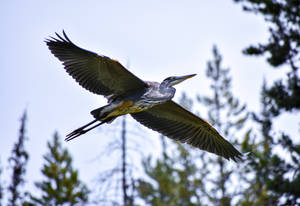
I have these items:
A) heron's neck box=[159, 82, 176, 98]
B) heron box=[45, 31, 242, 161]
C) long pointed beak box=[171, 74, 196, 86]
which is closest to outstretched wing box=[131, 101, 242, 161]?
heron box=[45, 31, 242, 161]

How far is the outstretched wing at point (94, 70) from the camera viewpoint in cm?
912

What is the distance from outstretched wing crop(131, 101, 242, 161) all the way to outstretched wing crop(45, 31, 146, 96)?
1111 millimetres

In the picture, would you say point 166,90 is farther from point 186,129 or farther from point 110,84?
point 186,129

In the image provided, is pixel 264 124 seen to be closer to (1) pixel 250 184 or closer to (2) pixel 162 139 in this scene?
(1) pixel 250 184

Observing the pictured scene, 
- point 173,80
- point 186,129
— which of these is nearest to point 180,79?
point 173,80

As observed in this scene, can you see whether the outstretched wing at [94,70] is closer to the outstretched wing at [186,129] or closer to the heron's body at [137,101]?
the heron's body at [137,101]

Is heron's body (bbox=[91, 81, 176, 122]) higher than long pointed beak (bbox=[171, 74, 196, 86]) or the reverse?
the reverse

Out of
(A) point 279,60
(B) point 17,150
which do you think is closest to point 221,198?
(A) point 279,60

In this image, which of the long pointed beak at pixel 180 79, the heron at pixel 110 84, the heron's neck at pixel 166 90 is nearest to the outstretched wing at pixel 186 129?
the heron at pixel 110 84

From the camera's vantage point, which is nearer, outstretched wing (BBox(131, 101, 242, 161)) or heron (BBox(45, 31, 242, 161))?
heron (BBox(45, 31, 242, 161))

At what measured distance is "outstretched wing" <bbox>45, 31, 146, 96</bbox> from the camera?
359 inches

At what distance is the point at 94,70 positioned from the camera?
30.7ft

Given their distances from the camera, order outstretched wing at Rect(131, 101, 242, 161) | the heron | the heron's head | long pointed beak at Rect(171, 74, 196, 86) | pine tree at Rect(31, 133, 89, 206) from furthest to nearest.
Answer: pine tree at Rect(31, 133, 89, 206) < outstretched wing at Rect(131, 101, 242, 161) < long pointed beak at Rect(171, 74, 196, 86) < the heron's head < the heron

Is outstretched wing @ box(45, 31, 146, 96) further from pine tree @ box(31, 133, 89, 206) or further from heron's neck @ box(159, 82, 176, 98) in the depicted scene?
pine tree @ box(31, 133, 89, 206)
